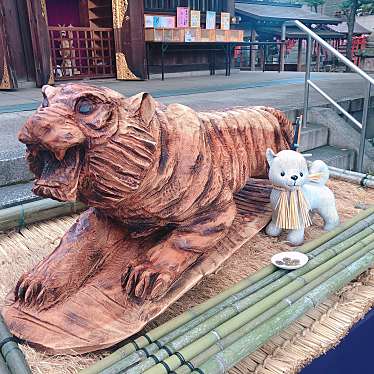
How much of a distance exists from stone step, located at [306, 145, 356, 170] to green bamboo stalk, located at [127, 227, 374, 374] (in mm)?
2005

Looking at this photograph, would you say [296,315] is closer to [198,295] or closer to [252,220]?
[198,295]

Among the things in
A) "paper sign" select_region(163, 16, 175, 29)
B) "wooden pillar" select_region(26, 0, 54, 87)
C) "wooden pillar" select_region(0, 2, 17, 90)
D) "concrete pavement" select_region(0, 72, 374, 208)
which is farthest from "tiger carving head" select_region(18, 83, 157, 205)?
"paper sign" select_region(163, 16, 175, 29)

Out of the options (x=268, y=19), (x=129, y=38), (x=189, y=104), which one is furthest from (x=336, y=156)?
(x=268, y=19)

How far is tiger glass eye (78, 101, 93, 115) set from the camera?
0.88 m

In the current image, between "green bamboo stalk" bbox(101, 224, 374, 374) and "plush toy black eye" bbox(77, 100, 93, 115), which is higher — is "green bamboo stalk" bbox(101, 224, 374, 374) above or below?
below

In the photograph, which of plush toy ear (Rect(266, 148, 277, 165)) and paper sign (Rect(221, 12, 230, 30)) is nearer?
plush toy ear (Rect(266, 148, 277, 165))

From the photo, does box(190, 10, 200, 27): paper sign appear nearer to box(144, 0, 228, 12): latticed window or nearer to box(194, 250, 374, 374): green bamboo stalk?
box(144, 0, 228, 12): latticed window

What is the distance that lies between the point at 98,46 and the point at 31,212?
5456 mm

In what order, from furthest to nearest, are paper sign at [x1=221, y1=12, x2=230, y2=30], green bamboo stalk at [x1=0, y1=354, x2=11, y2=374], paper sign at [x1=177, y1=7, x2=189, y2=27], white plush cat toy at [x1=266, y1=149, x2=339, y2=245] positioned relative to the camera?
paper sign at [x1=221, y1=12, x2=230, y2=30] → paper sign at [x1=177, y1=7, x2=189, y2=27] → white plush cat toy at [x1=266, y1=149, x2=339, y2=245] → green bamboo stalk at [x1=0, y1=354, x2=11, y2=374]

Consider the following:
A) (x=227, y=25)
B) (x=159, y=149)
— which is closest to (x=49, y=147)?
(x=159, y=149)

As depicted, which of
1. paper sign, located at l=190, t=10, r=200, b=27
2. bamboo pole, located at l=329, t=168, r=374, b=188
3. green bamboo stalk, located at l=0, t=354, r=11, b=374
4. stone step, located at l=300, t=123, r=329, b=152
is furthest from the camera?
paper sign, located at l=190, t=10, r=200, b=27

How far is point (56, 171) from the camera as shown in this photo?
87cm

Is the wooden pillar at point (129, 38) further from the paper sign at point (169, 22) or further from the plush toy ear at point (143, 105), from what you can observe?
the plush toy ear at point (143, 105)

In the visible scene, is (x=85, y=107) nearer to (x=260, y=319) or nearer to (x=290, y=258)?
(x=260, y=319)
